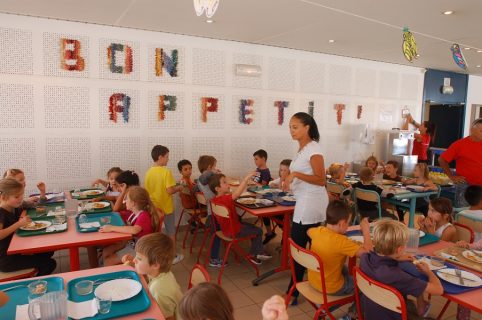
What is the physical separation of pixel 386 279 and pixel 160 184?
2718 mm

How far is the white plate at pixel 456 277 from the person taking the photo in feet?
6.34

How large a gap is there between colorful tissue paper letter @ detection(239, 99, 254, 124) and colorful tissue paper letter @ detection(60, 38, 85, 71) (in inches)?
91.5

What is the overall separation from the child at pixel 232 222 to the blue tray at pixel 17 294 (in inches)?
70.4

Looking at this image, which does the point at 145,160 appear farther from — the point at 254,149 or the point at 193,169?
the point at 254,149

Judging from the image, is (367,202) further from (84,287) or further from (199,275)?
(84,287)

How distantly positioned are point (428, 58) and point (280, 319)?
22.1 ft

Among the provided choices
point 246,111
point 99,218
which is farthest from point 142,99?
point 99,218

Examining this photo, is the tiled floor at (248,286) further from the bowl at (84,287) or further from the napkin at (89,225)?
the bowl at (84,287)

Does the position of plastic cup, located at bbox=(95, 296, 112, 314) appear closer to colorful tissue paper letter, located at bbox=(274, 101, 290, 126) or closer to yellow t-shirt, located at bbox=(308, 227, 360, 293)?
yellow t-shirt, located at bbox=(308, 227, 360, 293)

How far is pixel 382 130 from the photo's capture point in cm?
717

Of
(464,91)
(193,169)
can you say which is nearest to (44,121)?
(193,169)

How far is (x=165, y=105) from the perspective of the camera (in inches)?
197

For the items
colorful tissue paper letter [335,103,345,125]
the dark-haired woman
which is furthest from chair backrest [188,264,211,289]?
the dark-haired woman

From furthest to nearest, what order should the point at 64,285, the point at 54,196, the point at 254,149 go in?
the point at 254,149 → the point at 54,196 → the point at 64,285
